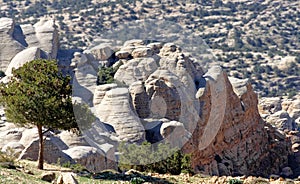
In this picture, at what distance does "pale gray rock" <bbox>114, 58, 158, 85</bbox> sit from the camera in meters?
44.9

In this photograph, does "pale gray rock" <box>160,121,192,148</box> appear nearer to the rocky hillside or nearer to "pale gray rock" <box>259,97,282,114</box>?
"pale gray rock" <box>259,97,282,114</box>

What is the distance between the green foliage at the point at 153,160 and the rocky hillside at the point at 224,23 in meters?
69.7

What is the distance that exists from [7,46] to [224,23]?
100141 mm

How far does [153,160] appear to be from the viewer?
35.6m

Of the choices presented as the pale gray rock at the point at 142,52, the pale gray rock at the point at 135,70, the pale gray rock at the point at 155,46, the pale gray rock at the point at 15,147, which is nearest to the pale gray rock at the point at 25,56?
the pale gray rock at the point at 135,70

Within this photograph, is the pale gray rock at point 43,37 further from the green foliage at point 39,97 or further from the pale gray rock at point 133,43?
the green foliage at point 39,97

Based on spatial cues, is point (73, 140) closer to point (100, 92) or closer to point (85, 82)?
point (100, 92)

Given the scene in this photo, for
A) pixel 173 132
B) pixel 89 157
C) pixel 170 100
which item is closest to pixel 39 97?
pixel 89 157

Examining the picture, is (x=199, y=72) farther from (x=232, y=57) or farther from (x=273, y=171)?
(x=232, y=57)

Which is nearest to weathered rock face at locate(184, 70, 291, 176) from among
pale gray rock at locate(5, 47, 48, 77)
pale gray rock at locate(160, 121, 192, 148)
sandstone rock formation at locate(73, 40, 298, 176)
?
sandstone rock formation at locate(73, 40, 298, 176)

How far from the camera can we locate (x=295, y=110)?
232 ft

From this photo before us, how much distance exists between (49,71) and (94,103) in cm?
1478

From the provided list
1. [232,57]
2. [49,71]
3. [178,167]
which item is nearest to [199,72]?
[178,167]

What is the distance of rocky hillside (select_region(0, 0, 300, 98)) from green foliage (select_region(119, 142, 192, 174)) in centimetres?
6974
